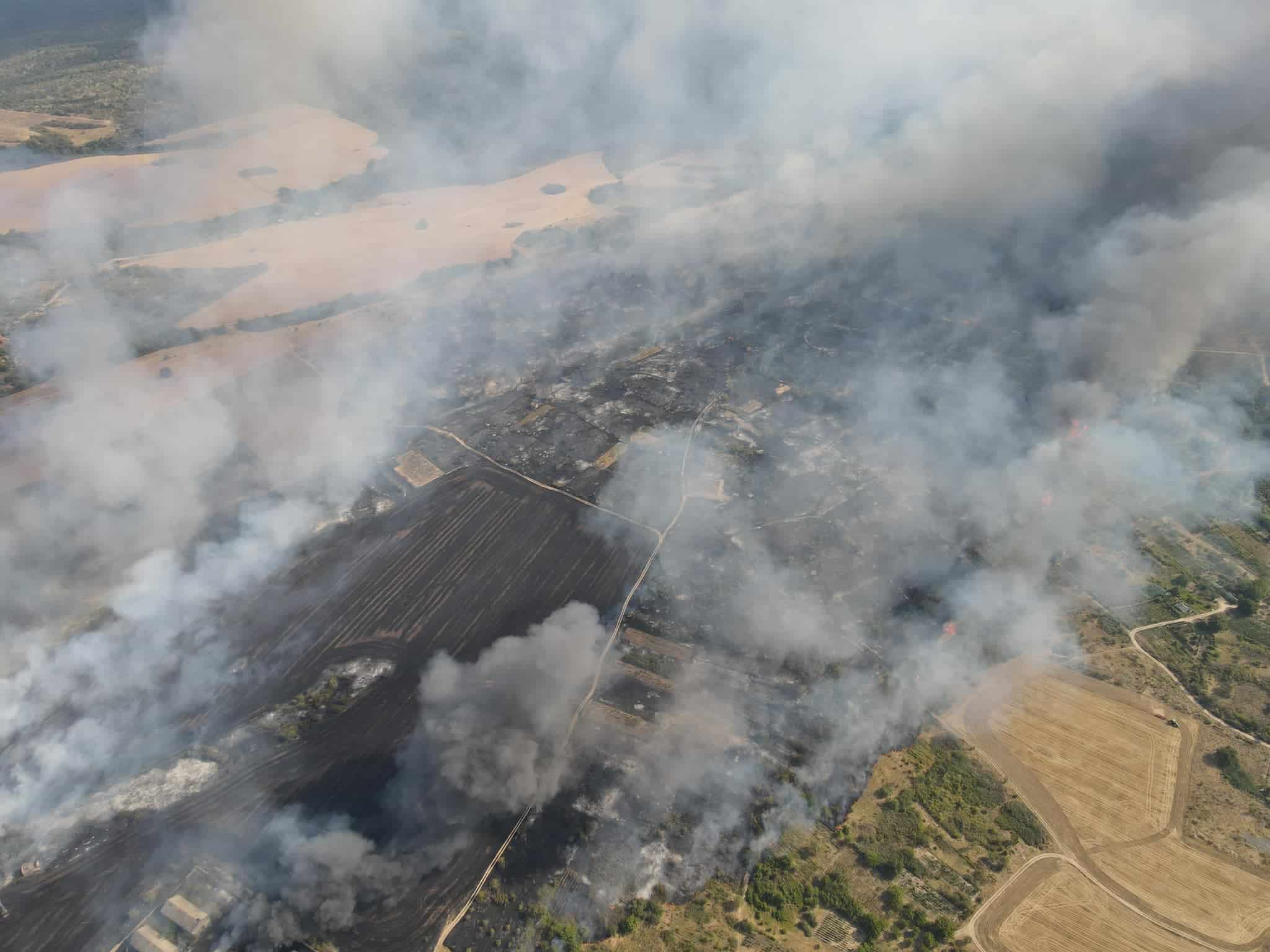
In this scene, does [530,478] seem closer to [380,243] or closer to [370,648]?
[370,648]

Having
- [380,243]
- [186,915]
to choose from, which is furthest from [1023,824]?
[380,243]

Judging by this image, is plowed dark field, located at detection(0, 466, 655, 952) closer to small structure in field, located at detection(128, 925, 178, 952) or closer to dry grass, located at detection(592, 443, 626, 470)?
small structure in field, located at detection(128, 925, 178, 952)

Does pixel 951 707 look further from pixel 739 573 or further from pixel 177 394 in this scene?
pixel 177 394

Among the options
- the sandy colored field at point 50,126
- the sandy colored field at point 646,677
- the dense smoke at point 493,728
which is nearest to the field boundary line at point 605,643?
the dense smoke at point 493,728

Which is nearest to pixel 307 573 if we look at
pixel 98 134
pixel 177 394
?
pixel 177 394

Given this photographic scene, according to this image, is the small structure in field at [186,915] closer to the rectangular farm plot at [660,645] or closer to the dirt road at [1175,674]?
the rectangular farm plot at [660,645]
